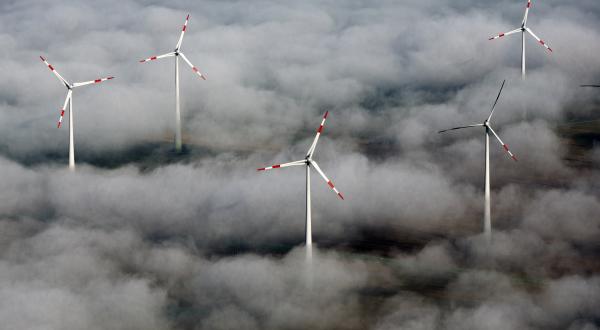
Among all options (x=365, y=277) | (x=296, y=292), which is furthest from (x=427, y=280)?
(x=296, y=292)

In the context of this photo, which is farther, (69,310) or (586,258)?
(586,258)

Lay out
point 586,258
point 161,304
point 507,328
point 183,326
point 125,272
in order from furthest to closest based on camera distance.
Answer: point 125,272 → point 586,258 → point 161,304 → point 183,326 → point 507,328

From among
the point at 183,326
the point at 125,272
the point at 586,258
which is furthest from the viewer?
the point at 125,272

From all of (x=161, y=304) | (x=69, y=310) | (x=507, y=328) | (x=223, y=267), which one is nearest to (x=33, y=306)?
(x=69, y=310)

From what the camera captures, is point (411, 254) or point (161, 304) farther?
Result: point (411, 254)

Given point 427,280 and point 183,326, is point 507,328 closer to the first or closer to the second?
point 427,280

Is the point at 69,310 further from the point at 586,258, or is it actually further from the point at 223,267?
the point at 586,258

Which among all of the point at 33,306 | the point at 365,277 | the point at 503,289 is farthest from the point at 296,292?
the point at 33,306

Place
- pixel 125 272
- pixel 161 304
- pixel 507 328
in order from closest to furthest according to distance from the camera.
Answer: pixel 507 328 → pixel 161 304 → pixel 125 272

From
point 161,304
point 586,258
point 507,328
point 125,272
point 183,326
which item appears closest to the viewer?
point 507,328
